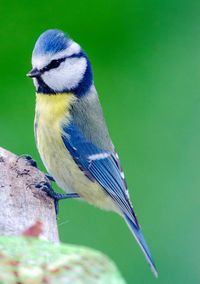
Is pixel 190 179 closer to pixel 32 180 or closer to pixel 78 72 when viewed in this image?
pixel 78 72

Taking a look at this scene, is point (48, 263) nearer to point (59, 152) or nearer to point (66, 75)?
point (59, 152)

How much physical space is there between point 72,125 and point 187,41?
96 centimetres

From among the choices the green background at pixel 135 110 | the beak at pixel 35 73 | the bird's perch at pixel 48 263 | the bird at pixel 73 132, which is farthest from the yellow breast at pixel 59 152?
the bird's perch at pixel 48 263

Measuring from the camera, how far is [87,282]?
2.02ft

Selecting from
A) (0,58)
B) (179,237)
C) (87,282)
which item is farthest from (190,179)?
(87,282)

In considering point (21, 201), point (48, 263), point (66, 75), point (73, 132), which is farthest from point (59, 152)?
point (48, 263)

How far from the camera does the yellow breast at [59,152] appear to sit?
1.78 metres

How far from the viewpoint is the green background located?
6.75 ft

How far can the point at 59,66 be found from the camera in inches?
71.1

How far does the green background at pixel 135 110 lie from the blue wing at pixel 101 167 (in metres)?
0.28

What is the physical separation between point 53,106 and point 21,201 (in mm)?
680

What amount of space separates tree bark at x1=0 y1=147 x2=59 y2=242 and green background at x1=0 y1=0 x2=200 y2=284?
2.31 feet

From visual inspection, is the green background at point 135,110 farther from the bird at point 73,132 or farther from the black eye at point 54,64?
the black eye at point 54,64

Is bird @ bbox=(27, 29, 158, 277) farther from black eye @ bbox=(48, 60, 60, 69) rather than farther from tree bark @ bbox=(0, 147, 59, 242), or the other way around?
tree bark @ bbox=(0, 147, 59, 242)
